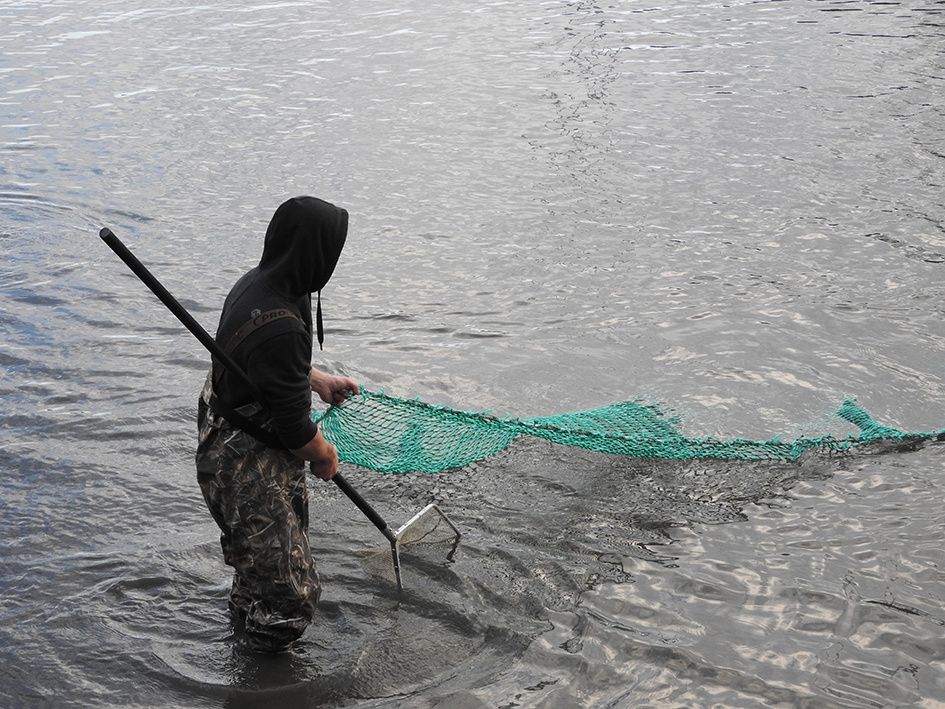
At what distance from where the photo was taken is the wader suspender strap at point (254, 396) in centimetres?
398

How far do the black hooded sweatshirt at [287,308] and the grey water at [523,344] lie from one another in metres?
1.31

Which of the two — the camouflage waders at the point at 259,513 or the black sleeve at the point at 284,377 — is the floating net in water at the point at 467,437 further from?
the black sleeve at the point at 284,377

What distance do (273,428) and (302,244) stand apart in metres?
0.74

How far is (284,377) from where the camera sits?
3.98 metres

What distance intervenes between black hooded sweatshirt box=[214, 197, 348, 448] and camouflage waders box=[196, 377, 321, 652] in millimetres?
180

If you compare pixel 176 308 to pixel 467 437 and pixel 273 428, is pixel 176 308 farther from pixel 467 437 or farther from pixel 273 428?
pixel 467 437

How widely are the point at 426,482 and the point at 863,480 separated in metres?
2.47

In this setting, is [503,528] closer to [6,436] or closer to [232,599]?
[232,599]

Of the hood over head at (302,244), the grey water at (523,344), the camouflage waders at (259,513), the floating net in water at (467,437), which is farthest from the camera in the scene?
→ the floating net in water at (467,437)

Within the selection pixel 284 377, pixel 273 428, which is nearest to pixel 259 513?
pixel 273 428

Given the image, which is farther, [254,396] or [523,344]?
[523,344]

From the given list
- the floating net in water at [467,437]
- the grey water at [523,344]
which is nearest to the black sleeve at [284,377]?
the grey water at [523,344]

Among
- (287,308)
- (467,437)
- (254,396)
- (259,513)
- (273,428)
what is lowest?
(467,437)

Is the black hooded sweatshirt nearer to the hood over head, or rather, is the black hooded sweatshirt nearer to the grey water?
the hood over head
